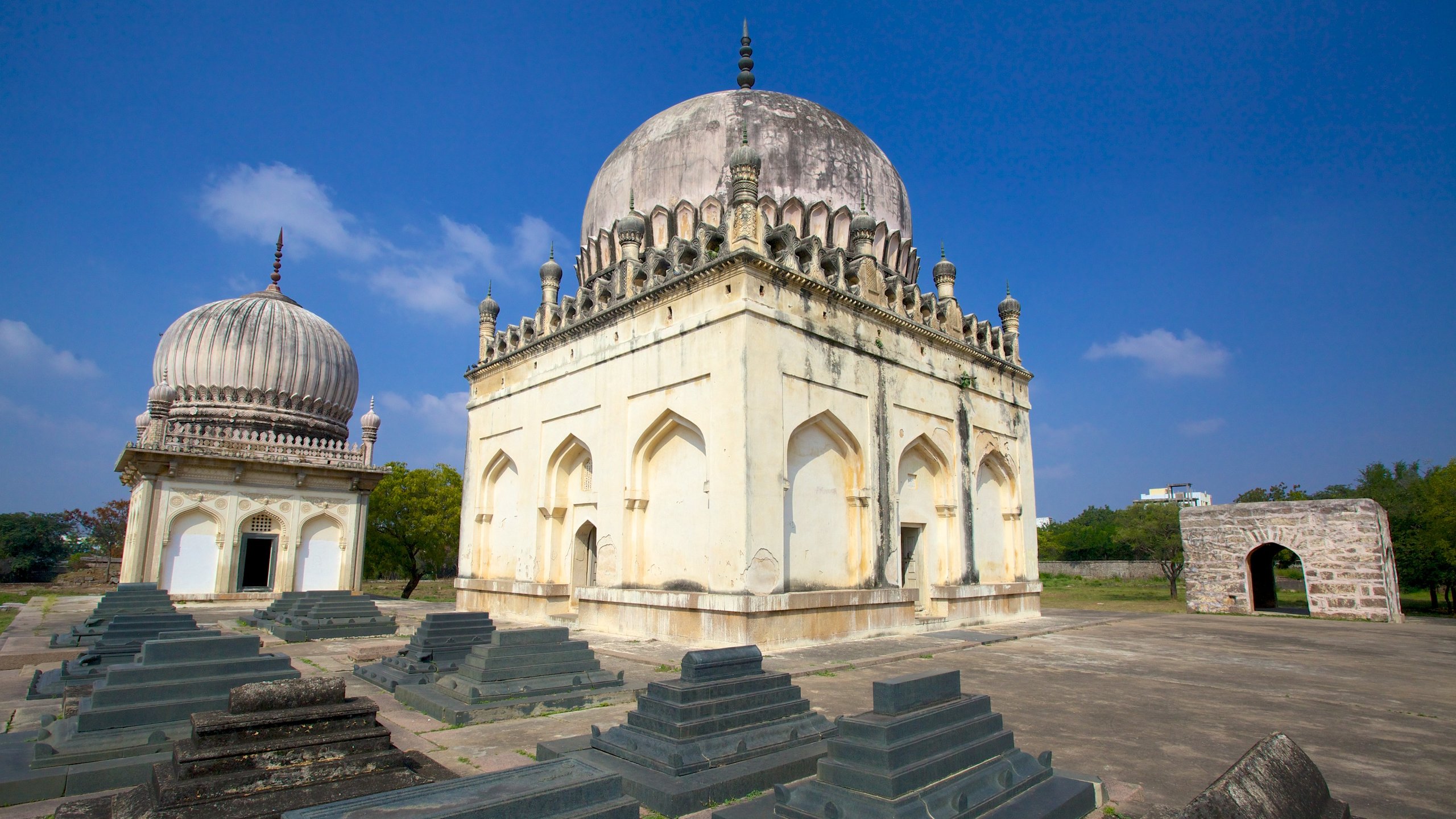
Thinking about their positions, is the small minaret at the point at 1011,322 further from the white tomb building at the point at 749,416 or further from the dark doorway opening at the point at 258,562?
the dark doorway opening at the point at 258,562

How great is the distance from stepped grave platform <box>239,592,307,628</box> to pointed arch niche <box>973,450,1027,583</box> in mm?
14188

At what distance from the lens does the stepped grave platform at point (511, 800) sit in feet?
9.71

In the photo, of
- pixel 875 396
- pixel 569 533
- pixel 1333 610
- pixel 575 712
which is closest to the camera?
pixel 575 712

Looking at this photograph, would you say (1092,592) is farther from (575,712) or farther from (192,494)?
(192,494)

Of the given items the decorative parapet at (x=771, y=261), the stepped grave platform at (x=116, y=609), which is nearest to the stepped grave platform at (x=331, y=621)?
the stepped grave platform at (x=116, y=609)

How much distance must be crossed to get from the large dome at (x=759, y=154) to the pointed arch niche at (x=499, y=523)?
248 inches

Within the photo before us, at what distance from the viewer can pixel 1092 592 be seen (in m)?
33.4

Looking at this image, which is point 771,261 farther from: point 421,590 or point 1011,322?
point 421,590

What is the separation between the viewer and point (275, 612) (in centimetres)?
1586

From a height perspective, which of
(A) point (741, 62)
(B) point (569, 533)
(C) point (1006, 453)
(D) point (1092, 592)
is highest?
(A) point (741, 62)

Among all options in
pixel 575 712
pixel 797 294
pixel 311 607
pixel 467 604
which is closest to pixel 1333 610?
pixel 797 294

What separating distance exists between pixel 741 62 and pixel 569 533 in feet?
39.4

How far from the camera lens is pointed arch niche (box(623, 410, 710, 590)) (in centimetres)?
1217

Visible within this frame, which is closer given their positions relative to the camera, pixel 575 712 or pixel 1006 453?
pixel 575 712
